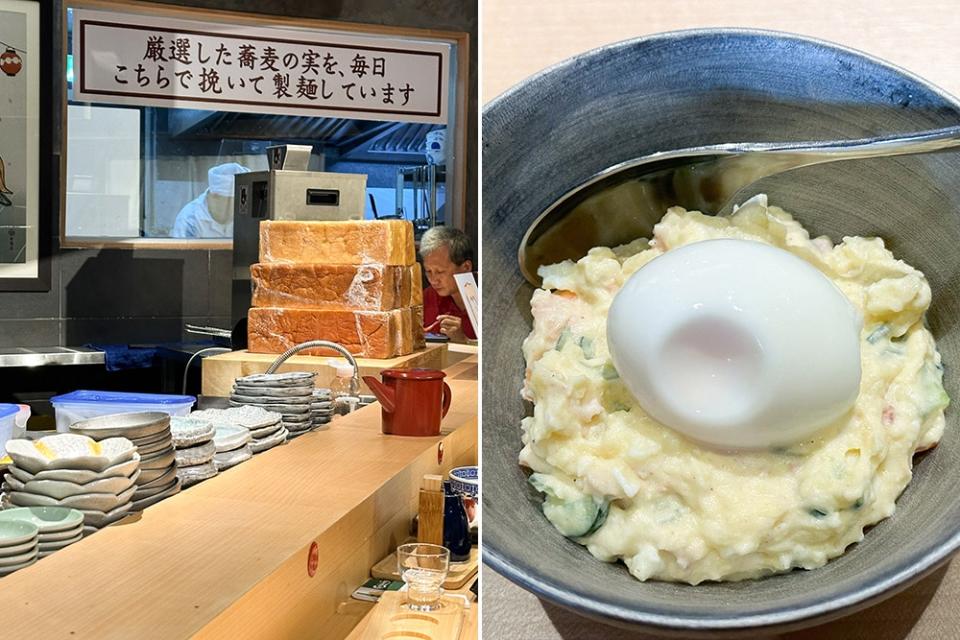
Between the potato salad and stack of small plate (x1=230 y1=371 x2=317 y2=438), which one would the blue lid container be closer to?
stack of small plate (x1=230 y1=371 x2=317 y2=438)

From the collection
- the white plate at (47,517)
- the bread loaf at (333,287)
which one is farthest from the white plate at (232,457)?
the bread loaf at (333,287)

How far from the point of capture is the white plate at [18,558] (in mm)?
675

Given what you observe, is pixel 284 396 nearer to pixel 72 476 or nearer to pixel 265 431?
pixel 265 431

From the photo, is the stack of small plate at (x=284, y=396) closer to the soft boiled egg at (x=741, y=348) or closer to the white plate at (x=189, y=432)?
the white plate at (x=189, y=432)

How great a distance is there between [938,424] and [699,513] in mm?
125

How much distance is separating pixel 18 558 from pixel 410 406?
1.82 feet

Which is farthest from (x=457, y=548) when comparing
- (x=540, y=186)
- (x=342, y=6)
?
(x=342, y=6)

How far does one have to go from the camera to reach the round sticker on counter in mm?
755

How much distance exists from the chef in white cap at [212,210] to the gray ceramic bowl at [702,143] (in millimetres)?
1734

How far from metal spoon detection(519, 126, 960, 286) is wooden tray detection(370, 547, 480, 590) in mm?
507

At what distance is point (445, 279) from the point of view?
1.73 meters

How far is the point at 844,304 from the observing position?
0.42 metres

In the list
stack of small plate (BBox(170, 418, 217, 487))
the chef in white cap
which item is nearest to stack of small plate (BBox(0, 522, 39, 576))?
stack of small plate (BBox(170, 418, 217, 487))

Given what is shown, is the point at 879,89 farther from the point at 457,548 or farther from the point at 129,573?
the point at 457,548
